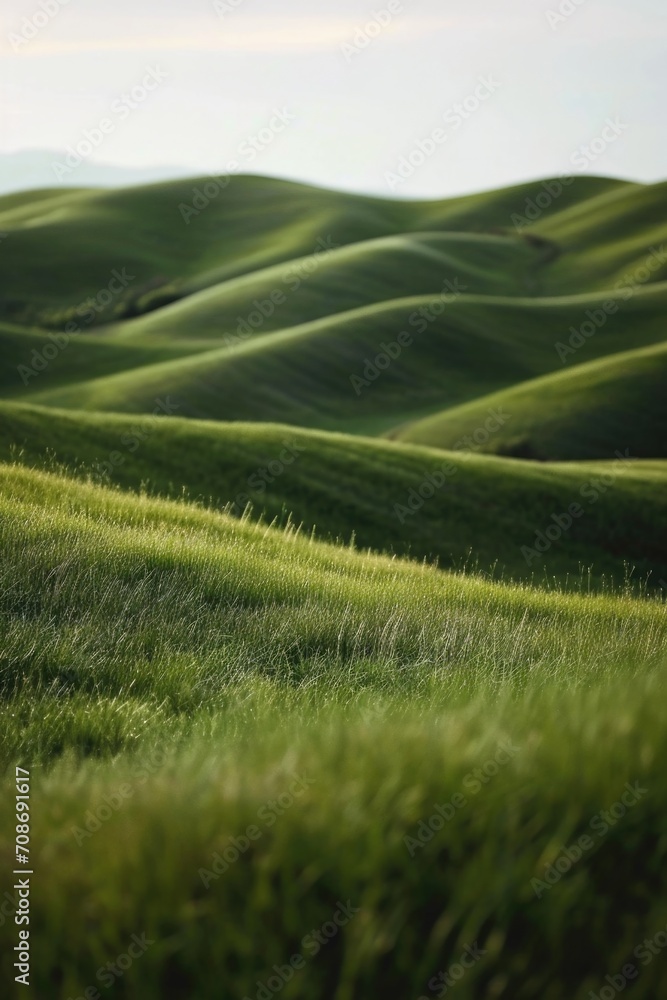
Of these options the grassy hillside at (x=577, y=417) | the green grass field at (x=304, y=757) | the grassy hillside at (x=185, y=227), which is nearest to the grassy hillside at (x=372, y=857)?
the green grass field at (x=304, y=757)

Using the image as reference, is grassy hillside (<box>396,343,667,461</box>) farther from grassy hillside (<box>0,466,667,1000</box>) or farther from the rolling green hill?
grassy hillside (<box>0,466,667,1000</box>)

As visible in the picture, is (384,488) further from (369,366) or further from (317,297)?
(317,297)

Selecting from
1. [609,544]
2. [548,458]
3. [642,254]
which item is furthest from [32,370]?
[642,254]

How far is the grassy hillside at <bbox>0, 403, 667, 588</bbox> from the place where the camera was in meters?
28.2

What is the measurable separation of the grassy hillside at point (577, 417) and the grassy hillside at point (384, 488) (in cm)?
1760

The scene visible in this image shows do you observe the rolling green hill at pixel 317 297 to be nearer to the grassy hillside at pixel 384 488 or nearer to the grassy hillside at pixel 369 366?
the grassy hillside at pixel 369 366

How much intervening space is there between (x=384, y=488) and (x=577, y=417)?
30.1m

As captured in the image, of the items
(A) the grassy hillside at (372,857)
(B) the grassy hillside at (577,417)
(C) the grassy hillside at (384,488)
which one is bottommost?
(C) the grassy hillside at (384,488)

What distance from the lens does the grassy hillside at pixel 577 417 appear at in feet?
183

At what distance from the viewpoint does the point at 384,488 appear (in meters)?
32.2

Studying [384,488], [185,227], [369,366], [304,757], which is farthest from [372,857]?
[185,227]

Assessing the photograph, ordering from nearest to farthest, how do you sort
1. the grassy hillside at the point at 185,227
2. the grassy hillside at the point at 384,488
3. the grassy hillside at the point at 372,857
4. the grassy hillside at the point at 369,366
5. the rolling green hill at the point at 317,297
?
the grassy hillside at the point at 372,857 < the grassy hillside at the point at 384,488 < the grassy hillside at the point at 369,366 < the rolling green hill at the point at 317,297 < the grassy hillside at the point at 185,227

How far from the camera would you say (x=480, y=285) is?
114312 millimetres

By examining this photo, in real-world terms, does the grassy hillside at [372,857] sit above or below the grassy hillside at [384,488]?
above
